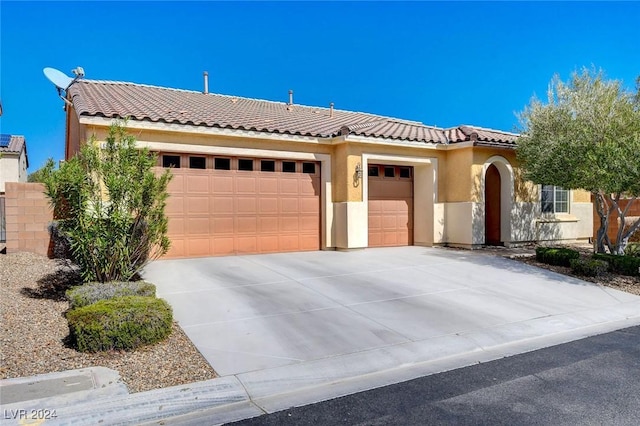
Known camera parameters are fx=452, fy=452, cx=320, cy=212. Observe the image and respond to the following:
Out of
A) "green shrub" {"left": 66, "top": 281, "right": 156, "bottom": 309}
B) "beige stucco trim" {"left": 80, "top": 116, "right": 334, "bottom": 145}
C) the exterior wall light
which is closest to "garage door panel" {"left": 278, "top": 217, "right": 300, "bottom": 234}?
the exterior wall light

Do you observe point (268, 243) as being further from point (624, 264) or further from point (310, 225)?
point (624, 264)

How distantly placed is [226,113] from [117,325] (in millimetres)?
9630

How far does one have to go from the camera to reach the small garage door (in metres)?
14.3

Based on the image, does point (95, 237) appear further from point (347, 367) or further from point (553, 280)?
point (553, 280)

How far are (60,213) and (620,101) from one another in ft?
42.4

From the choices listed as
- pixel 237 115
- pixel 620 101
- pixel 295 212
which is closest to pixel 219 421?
pixel 295 212

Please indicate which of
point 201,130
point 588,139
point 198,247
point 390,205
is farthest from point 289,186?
point 588,139

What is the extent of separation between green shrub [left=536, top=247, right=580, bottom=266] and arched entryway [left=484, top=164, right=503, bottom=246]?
3042mm

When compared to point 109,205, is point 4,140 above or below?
above

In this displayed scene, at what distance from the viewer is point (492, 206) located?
15695 millimetres

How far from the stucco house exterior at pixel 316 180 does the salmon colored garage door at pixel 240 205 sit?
3cm

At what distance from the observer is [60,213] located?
7.39 meters

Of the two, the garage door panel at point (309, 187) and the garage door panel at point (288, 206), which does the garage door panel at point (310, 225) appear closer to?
the garage door panel at point (288, 206)

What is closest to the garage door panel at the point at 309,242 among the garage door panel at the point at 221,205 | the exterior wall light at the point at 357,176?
the exterior wall light at the point at 357,176
